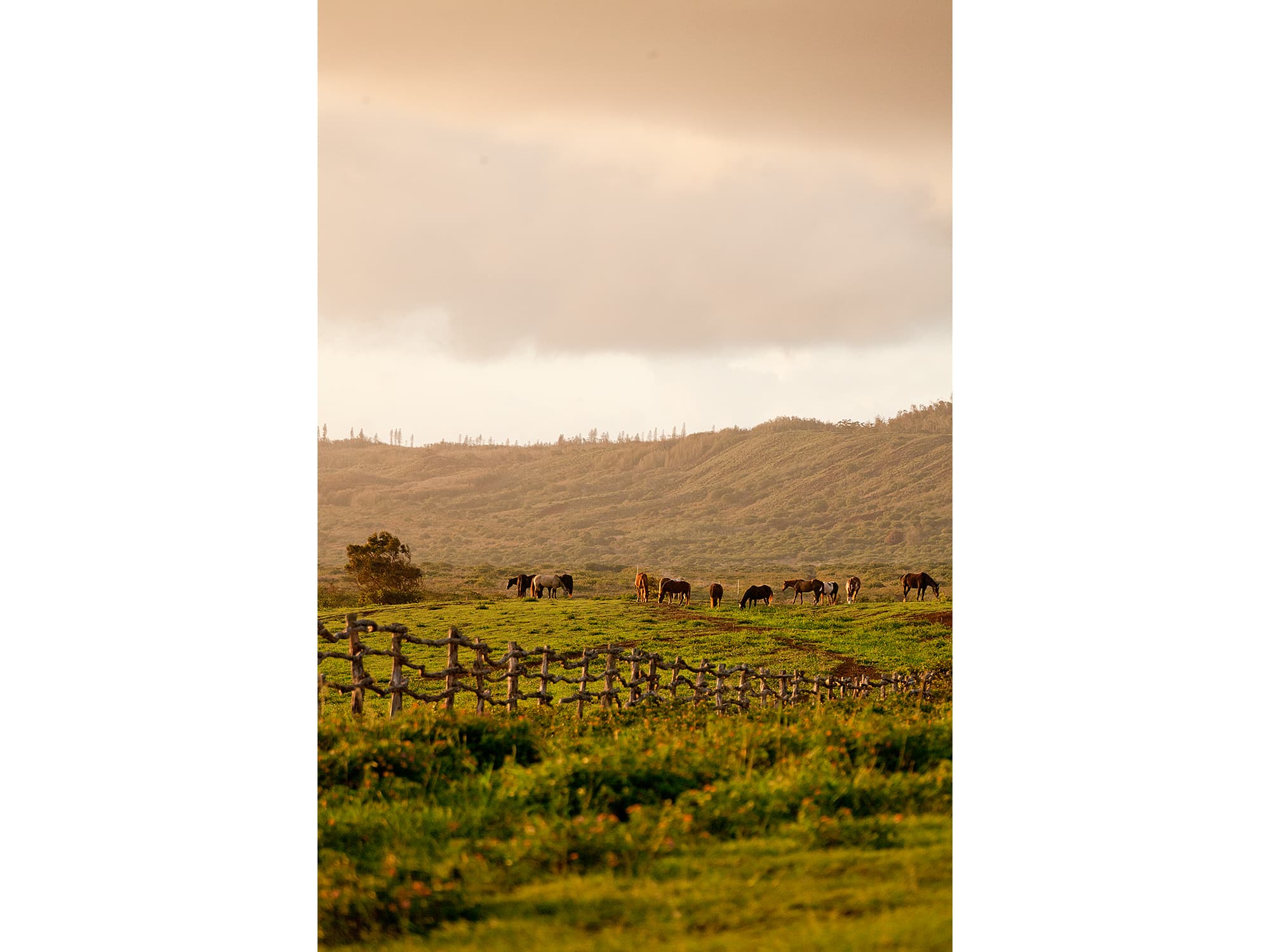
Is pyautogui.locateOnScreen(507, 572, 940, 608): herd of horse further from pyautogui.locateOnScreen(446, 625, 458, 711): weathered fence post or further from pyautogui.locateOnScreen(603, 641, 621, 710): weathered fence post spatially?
pyautogui.locateOnScreen(446, 625, 458, 711): weathered fence post

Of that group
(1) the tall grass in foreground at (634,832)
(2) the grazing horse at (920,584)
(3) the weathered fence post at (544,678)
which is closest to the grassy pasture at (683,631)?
(3) the weathered fence post at (544,678)

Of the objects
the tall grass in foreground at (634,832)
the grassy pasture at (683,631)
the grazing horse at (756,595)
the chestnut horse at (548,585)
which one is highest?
the chestnut horse at (548,585)

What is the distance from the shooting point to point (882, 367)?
6484 millimetres

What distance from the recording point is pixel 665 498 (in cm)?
639

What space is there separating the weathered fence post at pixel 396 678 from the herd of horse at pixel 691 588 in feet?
2.63

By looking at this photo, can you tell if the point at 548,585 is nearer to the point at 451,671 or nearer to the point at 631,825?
the point at 451,671

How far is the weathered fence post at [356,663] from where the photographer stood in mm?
5844

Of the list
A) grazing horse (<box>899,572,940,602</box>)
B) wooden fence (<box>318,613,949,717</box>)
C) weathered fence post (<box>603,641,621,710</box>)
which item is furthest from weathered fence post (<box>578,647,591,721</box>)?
grazing horse (<box>899,572,940,602</box>)

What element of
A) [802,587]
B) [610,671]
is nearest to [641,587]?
[610,671]

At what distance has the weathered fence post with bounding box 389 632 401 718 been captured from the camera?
5.87 metres

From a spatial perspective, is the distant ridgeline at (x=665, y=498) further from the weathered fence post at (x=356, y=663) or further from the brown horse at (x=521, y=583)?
the weathered fence post at (x=356, y=663)

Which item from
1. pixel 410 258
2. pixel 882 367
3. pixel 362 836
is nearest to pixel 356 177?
pixel 410 258

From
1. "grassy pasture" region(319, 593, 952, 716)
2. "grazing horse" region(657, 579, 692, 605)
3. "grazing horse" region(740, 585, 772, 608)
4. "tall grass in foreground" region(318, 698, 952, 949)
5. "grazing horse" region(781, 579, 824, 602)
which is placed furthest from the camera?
"grazing horse" region(781, 579, 824, 602)

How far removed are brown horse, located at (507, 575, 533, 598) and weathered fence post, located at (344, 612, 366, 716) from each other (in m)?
1.01
